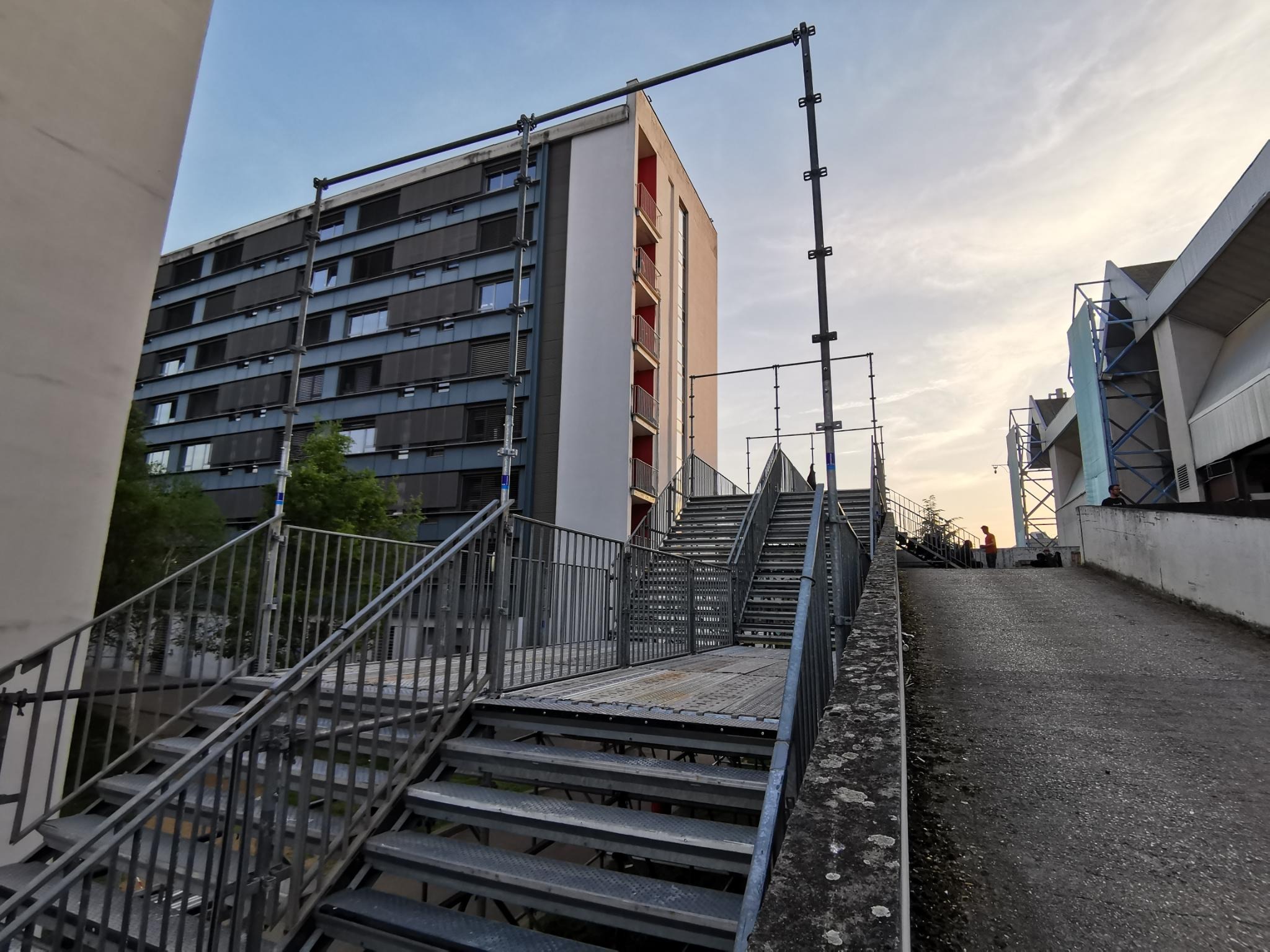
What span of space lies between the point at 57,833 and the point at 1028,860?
569cm

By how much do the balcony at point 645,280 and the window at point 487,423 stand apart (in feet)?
19.0

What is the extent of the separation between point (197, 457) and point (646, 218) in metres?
24.2

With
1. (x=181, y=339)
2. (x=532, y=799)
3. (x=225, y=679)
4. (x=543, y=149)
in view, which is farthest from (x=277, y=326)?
(x=532, y=799)

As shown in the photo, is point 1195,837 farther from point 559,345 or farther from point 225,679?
point 559,345

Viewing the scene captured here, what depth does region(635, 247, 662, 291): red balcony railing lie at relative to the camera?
22578 mm

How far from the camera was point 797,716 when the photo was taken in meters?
2.81

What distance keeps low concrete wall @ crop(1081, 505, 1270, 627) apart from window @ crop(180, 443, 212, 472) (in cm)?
3401

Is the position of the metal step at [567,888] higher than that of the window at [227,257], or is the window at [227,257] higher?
the window at [227,257]

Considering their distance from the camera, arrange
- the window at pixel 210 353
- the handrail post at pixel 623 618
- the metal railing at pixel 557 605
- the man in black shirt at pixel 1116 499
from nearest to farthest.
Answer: the metal railing at pixel 557 605 → the handrail post at pixel 623 618 → the man in black shirt at pixel 1116 499 → the window at pixel 210 353

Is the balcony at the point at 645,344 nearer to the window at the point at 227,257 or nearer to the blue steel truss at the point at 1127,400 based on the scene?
the blue steel truss at the point at 1127,400

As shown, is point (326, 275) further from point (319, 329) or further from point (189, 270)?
point (189, 270)

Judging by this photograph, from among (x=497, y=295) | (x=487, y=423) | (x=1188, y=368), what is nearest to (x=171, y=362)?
(x=497, y=295)

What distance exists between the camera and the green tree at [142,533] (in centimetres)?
1425

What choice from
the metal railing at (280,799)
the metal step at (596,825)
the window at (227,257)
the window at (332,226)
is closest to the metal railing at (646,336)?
the window at (332,226)
